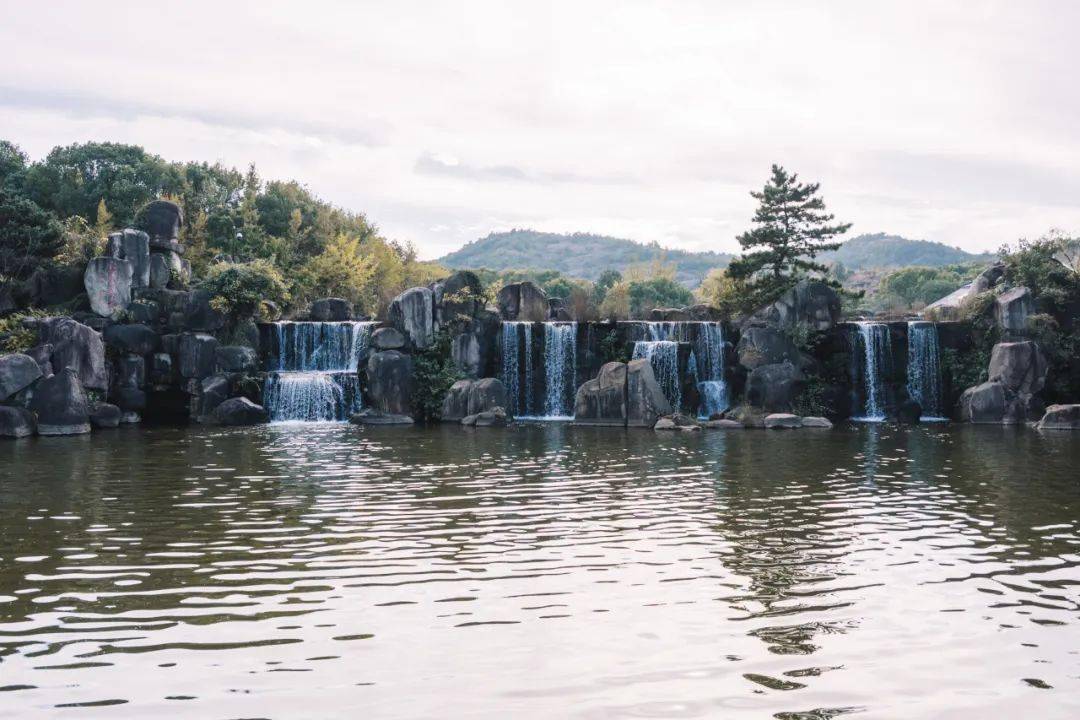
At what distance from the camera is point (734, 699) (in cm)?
769

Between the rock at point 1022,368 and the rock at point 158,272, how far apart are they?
117 ft

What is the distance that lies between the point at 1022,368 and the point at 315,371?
29688mm

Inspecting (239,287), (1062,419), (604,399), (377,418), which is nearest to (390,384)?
(377,418)

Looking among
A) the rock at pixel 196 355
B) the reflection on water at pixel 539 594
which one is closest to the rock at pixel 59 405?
the rock at pixel 196 355

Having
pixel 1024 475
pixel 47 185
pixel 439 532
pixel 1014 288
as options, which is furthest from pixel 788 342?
pixel 47 185

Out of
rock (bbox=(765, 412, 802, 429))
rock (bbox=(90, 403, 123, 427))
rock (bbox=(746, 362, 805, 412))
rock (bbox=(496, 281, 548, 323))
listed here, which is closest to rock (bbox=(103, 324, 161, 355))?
rock (bbox=(90, 403, 123, 427))

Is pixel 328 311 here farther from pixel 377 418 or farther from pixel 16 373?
pixel 16 373

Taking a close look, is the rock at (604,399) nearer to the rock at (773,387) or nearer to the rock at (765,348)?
the rock at (773,387)

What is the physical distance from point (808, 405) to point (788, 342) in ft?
9.53

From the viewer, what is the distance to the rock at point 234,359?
41.9 m

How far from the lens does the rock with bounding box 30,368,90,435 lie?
111 feet

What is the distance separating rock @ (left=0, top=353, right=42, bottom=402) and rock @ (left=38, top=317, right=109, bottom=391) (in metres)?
1.63

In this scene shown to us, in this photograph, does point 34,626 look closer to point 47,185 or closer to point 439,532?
point 439,532

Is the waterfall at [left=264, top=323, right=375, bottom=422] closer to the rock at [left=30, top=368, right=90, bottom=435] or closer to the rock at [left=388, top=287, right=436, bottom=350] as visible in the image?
the rock at [left=388, top=287, right=436, bottom=350]
